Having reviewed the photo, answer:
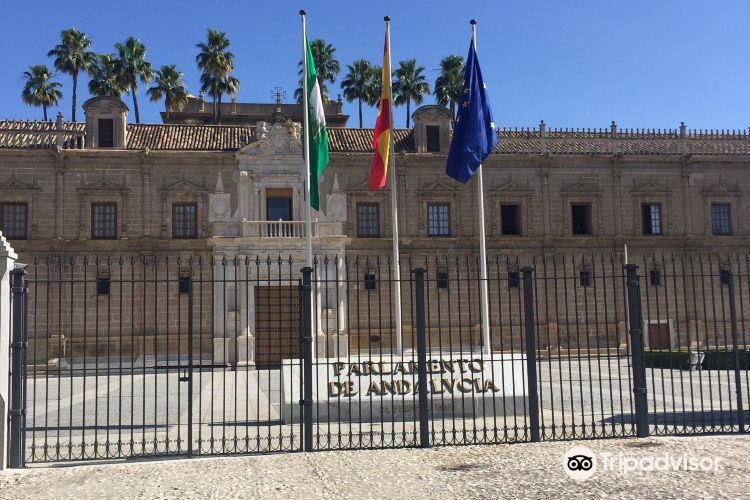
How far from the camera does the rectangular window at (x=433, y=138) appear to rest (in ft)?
97.9

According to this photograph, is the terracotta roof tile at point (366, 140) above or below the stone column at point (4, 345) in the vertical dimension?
above

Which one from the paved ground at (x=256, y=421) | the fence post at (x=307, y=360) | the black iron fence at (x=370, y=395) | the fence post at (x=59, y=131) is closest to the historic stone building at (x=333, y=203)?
the fence post at (x=59, y=131)

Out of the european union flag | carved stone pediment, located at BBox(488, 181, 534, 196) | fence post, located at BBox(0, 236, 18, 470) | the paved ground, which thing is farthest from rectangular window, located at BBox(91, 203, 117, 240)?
fence post, located at BBox(0, 236, 18, 470)

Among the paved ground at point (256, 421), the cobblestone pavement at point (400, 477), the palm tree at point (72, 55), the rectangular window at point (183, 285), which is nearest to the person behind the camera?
the cobblestone pavement at point (400, 477)

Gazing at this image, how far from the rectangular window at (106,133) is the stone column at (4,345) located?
21.1m

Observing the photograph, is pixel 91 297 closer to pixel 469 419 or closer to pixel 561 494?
pixel 469 419

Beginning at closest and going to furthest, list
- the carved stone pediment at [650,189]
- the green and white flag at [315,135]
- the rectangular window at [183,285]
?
1. the rectangular window at [183,285]
2. the green and white flag at [315,135]
3. the carved stone pediment at [650,189]

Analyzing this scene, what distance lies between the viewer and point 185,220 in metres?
28.3

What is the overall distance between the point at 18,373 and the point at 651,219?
27.5m

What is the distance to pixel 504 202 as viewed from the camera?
29859 millimetres

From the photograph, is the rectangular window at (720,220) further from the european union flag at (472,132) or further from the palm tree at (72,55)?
the palm tree at (72,55)

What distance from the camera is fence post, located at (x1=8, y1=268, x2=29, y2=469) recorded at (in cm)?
827

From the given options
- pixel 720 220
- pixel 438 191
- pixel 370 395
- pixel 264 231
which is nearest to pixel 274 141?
pixel 264 231

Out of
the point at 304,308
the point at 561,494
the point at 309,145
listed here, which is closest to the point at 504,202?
the point at 309,145
